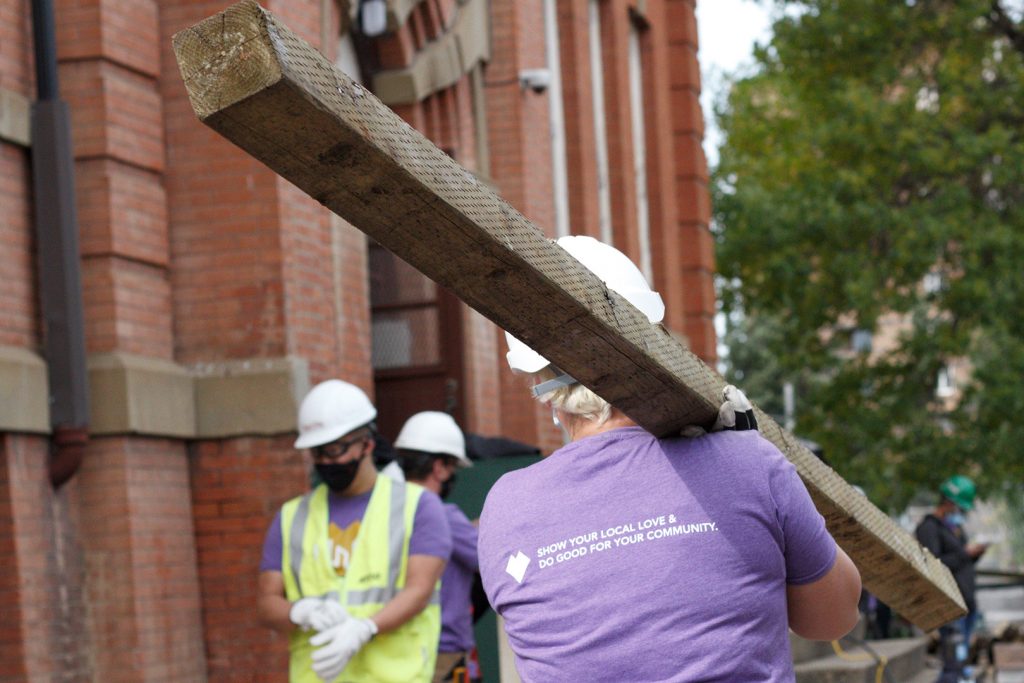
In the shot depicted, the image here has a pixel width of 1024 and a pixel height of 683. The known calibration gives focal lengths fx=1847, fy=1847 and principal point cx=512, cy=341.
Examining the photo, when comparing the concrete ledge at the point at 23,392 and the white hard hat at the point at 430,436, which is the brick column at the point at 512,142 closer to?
the white hard hat at the point at 430,436

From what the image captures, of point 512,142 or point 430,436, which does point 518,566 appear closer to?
point 430,436

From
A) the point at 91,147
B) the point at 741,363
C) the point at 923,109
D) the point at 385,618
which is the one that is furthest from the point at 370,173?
the point at 741,363

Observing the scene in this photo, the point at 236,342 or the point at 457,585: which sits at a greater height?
the point at 236,342

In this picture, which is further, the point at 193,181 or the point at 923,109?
the point at 923,109

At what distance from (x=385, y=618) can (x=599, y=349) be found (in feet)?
12.0

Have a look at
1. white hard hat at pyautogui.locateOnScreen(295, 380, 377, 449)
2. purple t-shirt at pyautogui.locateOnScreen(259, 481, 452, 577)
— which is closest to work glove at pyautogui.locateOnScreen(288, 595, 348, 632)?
purple t-shirt at pyautogui.locateOnScreen(259, 481, 452, 577)

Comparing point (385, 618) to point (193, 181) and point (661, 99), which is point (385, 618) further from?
point (661, 99)

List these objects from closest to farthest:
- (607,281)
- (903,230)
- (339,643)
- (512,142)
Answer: (607,281) < (339,643) < (512,142) < (903,230)

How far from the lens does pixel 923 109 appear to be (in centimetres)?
2548

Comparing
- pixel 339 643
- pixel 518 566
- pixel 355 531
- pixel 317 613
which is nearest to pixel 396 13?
pixel 355 531

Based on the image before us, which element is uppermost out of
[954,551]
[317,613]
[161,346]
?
[161,346]

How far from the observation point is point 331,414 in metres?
7.13

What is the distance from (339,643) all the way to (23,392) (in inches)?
88.0

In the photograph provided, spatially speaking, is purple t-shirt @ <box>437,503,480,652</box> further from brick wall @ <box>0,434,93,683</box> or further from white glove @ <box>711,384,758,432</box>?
white glove @ <box>711,384,758,432</box>
